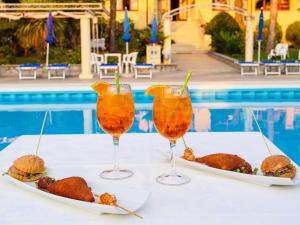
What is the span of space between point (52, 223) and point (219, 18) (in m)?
24.4

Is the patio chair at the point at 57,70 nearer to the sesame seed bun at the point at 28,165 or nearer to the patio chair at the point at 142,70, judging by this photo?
the patio chair at the point at 142,70

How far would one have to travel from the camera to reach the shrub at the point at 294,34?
26.2m

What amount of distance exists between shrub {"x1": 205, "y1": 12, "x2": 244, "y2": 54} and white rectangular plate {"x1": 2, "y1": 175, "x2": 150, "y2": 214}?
67.2ft

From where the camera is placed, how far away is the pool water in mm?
8188

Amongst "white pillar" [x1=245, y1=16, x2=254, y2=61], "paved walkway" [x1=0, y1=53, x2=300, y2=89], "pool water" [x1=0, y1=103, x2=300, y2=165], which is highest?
"white pillar" [x1=245, y1=16, x2=254, y2=61]

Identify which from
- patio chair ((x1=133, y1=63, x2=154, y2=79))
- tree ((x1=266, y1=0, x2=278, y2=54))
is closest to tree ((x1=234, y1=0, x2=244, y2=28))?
tree ((x1=266, y1=0, x2=278, y2=54))

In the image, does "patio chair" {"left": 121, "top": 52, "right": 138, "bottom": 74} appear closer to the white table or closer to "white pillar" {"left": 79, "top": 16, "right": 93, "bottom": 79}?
"white pillar" {"left": 79, "top": 16, "right": 93, "bottom": 79}

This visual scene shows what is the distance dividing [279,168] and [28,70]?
48.5ft

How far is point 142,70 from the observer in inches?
625

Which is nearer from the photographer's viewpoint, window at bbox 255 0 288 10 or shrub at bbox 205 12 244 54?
shrub at bbox 205 12 244 54

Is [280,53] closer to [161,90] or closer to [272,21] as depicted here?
[272,21]

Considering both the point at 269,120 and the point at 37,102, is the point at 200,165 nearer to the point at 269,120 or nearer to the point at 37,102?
the point at 269,120

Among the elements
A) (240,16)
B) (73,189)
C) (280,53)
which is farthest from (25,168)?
(240,16)

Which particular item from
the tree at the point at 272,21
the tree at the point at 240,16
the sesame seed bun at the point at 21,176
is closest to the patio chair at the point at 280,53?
the tree at the point at 272,21
